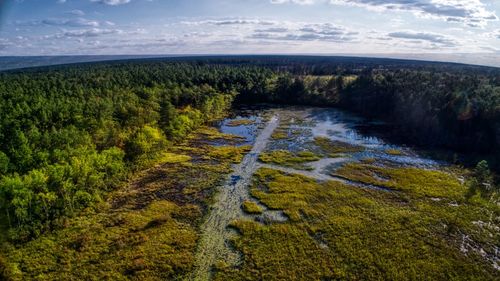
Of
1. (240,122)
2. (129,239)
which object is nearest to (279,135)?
(240,122)

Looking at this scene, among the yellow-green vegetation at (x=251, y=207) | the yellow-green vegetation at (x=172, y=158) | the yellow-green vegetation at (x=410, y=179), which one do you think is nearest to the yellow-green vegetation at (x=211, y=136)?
the yellow-green vegetation at (x=172, y=158)

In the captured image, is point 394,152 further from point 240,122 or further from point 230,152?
point 240,122

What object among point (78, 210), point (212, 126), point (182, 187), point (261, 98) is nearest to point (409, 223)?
point (182, 187)

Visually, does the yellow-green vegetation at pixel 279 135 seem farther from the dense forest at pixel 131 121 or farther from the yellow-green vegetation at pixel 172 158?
the yellow-green vegetation at pixel 172 158

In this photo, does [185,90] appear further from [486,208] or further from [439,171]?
[486,208]

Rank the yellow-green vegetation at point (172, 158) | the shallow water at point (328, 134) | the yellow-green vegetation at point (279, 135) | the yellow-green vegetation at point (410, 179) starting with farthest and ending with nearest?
the yellow-green vegetation at point (279, 135) < the shallow water at point (328, 134) < the yellow-green vegetation at point (172, 158) < the yellow-green vegetation at point (410, 179)

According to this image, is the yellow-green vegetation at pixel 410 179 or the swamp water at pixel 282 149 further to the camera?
the yellow-green vegetation at pixel 410 179
